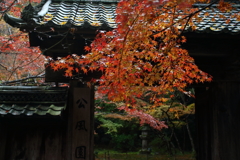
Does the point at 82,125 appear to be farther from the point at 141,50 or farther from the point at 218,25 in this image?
the point at 218,25

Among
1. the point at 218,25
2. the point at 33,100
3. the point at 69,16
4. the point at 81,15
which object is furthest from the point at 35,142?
the point at 218,25

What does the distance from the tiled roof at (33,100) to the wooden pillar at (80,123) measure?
230 millimetres

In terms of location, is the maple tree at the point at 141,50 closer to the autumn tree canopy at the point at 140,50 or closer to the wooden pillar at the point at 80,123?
the autumn tree canopy at the point at 140,50

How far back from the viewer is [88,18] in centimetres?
457

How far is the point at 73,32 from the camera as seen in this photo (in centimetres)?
397

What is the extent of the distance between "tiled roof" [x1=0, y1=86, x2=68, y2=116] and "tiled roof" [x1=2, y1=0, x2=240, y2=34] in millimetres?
1314

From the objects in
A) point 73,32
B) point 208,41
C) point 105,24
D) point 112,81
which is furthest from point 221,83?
point 73,32

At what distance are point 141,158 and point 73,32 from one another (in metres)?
12.4

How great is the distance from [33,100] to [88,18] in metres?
1.87

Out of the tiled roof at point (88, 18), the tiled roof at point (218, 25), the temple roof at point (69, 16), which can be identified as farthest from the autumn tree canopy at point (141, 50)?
the temple roof at point (69, 16)

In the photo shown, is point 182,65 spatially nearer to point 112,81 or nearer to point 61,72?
point 112,81

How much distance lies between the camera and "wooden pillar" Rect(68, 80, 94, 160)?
4.42m

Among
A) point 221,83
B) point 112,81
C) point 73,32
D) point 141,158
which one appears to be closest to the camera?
point 73,32

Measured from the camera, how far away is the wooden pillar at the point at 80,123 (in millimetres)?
4418
